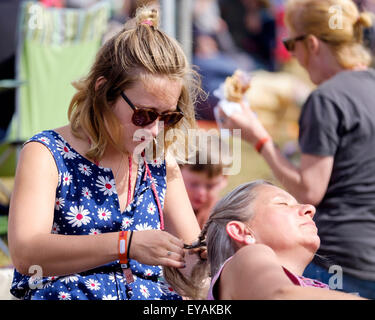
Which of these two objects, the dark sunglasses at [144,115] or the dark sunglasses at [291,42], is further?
the dark sunglasses at [291,42]

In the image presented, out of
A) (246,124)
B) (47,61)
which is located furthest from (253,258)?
(47,61)

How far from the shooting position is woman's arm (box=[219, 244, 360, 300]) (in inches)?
56.6

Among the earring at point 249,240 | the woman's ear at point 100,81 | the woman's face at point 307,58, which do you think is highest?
the woman's face at point 307,58

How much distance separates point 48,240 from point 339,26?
5.43ft

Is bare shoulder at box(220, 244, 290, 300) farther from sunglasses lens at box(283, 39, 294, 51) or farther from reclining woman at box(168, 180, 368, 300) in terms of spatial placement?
sunglasses lens at box(283, 39, 294, 51)

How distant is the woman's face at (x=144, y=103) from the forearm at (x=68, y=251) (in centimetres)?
36

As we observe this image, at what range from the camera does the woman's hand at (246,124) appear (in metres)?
2.73

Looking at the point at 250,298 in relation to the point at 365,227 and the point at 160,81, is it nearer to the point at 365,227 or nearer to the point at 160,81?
the point at 160,81

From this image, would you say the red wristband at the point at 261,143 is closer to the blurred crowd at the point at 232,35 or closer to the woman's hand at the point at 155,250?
the woman's hand at the point at 155,250

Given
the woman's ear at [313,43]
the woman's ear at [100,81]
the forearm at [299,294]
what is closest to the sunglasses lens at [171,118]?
the woman's ear at [100,81]

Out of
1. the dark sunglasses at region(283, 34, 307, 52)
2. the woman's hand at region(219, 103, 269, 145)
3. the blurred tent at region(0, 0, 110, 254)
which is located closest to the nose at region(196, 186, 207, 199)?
the woman's hand at region(219, 103, 269, 145)

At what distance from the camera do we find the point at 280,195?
75.9 inches

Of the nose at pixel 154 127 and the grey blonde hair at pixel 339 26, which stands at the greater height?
the grey blonde hair at pixel 339 26

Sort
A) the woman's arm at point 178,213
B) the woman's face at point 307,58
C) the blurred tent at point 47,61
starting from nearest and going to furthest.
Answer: the woman's arm at point 178,213
the woman's face at point 307,58
the blurred tent at point 47,61
